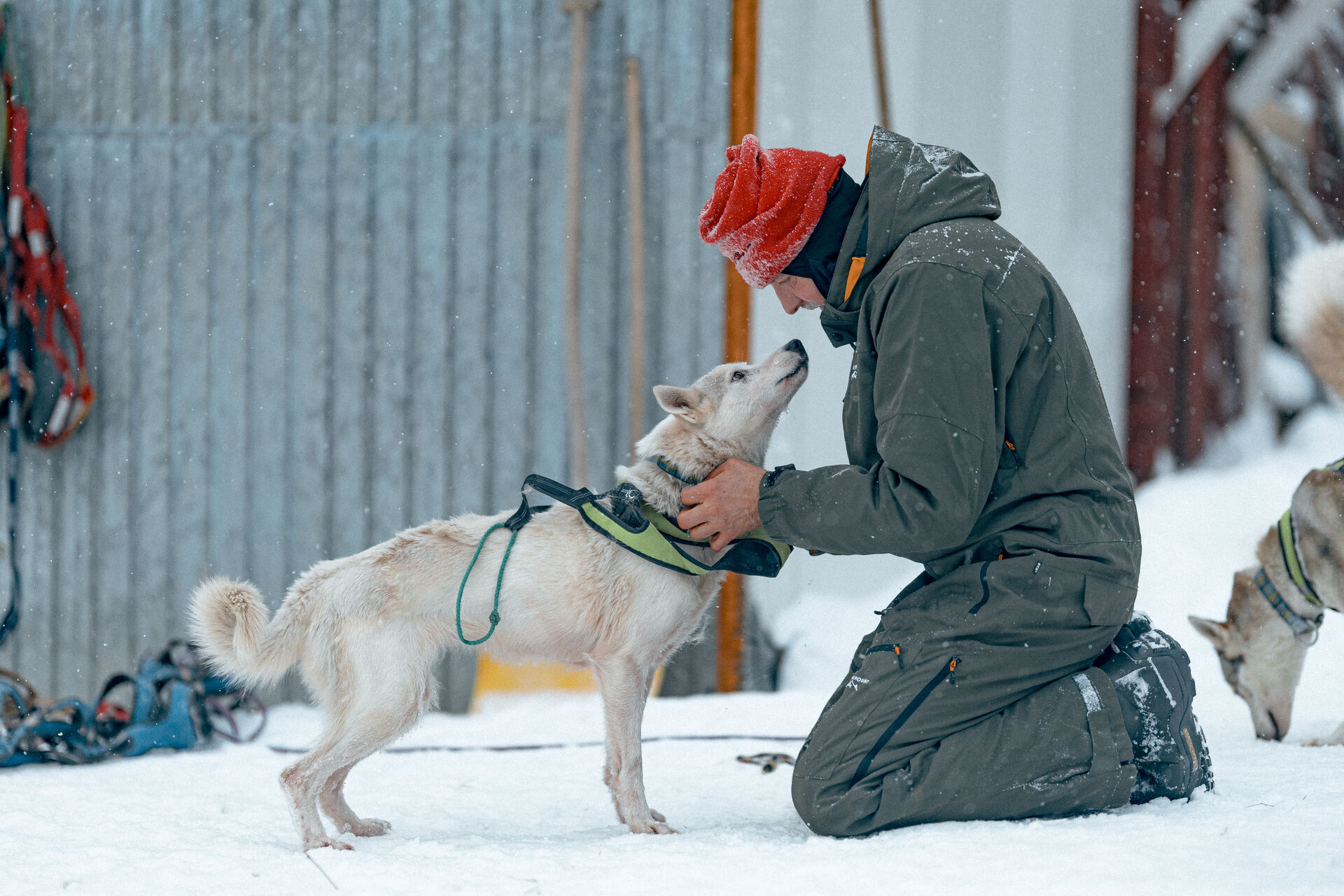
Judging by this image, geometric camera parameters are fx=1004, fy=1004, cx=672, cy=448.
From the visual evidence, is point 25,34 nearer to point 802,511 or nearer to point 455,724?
point 455,724

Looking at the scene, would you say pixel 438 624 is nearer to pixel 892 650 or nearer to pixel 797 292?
pixel 892 650

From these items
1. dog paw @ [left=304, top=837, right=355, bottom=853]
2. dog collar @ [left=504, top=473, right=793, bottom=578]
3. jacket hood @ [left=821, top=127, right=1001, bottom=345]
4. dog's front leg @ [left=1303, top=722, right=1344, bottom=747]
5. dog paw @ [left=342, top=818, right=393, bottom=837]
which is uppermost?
jacket hood @ [left=821, top=127, right=1001, bottom=345]

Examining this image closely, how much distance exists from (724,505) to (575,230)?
276cm

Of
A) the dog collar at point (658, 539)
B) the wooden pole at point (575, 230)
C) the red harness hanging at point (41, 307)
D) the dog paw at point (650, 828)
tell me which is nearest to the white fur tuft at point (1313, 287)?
the dog collar at point (658, 539)

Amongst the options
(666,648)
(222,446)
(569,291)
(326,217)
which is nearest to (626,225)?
(569,291)

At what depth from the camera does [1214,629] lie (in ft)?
11.7

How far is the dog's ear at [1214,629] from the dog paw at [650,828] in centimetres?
216

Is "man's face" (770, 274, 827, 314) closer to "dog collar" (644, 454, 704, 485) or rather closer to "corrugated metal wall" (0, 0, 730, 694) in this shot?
"dog collar" (644, 454, 704, 485)

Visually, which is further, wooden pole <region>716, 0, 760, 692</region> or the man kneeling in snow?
wooden pole <region>716, 0, 760, 692</region>

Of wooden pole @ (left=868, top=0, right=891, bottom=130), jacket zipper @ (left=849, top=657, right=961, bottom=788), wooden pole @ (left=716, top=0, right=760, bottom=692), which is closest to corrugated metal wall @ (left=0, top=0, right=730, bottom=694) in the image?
wooden pole @ (left=716, top=0, right=760, bottom=692)

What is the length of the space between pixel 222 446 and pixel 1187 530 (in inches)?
192

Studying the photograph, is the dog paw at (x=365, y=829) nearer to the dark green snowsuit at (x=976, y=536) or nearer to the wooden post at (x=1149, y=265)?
the dark green snowsuit at (x=976, y=536)

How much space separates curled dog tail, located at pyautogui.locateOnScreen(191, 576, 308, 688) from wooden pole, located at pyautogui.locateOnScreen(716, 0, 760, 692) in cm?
260

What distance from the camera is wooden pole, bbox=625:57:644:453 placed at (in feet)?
15.7
